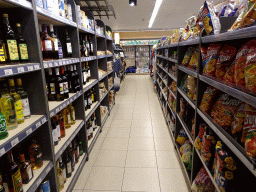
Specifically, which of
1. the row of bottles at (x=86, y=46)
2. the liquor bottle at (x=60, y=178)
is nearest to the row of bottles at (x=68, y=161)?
the liquor bottle at (x=60, y=178)

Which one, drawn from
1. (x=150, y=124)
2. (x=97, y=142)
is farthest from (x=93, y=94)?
(x=150, y=124)

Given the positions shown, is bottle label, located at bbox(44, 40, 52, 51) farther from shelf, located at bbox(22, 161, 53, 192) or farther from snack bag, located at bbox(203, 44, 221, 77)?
snack bag, located at bbox(203, 44, 221, 77)

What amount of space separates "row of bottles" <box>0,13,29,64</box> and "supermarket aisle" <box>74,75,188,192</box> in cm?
167

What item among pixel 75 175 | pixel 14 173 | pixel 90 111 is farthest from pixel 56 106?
pixel 90 111

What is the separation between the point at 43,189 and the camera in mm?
1595

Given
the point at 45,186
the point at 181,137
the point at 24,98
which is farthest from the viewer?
the point at 181,137

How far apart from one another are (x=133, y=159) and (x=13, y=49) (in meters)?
2.18

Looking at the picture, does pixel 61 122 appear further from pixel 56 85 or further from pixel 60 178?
pixel 60 178

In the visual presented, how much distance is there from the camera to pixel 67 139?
2006 millimetres

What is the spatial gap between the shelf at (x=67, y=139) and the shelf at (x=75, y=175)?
1.60 ft

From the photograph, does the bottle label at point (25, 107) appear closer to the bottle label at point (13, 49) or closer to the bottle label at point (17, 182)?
the bottle label at point (13, 49)

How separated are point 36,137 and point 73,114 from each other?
863mm

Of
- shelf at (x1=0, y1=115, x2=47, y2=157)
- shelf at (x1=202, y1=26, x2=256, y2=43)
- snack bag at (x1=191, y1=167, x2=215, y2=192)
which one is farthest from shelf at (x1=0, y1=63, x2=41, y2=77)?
snack bag at (x1=191, y1=167, x2=215, y2=192)

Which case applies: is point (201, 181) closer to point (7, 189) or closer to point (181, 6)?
point (7, 189)
